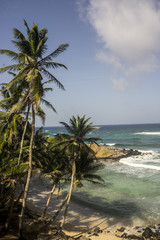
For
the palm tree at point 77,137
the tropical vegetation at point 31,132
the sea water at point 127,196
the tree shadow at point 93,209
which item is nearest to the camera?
the tropical vegetation at point 31,132

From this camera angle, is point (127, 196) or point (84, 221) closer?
point (84, 221)

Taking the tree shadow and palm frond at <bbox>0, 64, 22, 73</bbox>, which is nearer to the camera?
palm frond at <bbox>0, 64, 22, 73</bbox>

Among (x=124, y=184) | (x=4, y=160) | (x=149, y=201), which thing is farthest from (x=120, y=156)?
(x=4, y=160)

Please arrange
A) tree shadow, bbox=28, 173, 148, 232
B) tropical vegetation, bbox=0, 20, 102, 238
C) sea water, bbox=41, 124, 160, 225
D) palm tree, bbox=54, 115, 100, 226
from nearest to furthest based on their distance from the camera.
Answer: tropical vegetation, bbox=0, 20, 102, 238, palm tree, bbox=54, 115, 100, 226, tree shadow, bbox=28, 173, 148, 232, sea water, bbox=41, 124, 160, 225

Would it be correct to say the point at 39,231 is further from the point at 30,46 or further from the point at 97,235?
the point at 30,46

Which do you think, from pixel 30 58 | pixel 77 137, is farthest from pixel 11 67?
pixel 77 137

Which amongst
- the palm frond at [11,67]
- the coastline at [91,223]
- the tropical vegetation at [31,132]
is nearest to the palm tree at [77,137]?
Result: the tropical vegetation at [31,132]

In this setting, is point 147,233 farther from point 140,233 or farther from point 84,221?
point 84,221

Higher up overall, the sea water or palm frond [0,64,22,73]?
palm frond [0,64,22,73]

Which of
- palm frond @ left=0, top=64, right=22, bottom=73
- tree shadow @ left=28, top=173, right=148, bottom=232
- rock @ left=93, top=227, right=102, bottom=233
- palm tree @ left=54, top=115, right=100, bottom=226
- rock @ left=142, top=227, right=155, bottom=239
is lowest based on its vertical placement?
tree shadow @ left=28, top=173, right=148, bottom=232

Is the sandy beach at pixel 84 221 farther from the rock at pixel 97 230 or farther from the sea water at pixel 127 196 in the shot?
the sea water at pixel 127 196

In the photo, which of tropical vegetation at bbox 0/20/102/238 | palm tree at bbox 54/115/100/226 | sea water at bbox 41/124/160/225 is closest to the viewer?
tropical vegetation at bbox 0/20/102/238

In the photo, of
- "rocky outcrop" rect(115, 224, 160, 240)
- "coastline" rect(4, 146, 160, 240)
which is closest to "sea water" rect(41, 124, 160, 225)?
"coastline" rect(4, 146, 160, 240)

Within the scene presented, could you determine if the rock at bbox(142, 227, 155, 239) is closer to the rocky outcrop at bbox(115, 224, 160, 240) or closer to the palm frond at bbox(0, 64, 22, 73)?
the rocky outcrop at bbox(115, 224, 160, 240)
